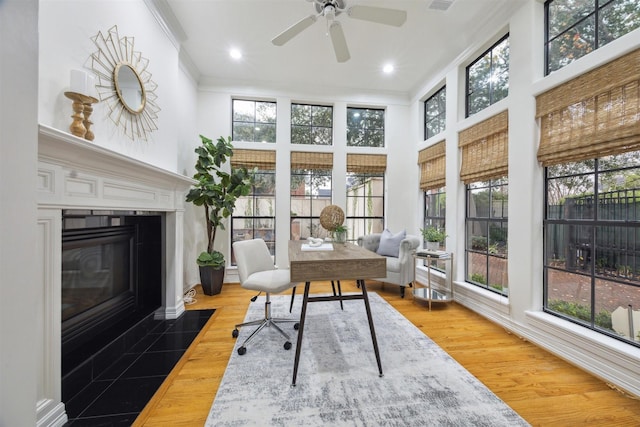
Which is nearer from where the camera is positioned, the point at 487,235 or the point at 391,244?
the point at 487,235

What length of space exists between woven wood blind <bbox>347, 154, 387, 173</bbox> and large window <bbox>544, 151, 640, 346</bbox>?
249 cm

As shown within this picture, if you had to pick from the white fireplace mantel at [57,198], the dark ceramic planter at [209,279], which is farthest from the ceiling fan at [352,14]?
the dark ceramic planter at [209,279]

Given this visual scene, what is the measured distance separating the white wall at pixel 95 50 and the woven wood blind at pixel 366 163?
2.71m

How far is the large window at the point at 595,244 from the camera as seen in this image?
1.79m

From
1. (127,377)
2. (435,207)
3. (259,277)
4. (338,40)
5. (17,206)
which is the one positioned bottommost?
(127,377)

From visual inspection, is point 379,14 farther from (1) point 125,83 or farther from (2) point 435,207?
(2) point 435,207

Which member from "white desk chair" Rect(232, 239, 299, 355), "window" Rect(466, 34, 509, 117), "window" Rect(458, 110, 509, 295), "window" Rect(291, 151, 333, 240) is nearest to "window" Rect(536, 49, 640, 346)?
"window" Rect(458, 110, 509, 295)

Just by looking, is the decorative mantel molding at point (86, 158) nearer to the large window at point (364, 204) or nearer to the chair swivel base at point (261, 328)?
the chair swivel base at point (261, 328)

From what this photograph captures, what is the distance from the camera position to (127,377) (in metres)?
1.79

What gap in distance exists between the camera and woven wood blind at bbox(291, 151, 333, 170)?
14.1 ft

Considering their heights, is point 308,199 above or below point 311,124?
below

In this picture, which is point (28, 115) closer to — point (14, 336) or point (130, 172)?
point (14, 336)

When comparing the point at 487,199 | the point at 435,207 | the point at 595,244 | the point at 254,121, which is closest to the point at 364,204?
the point at 435,207

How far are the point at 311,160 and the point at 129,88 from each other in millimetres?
2637
